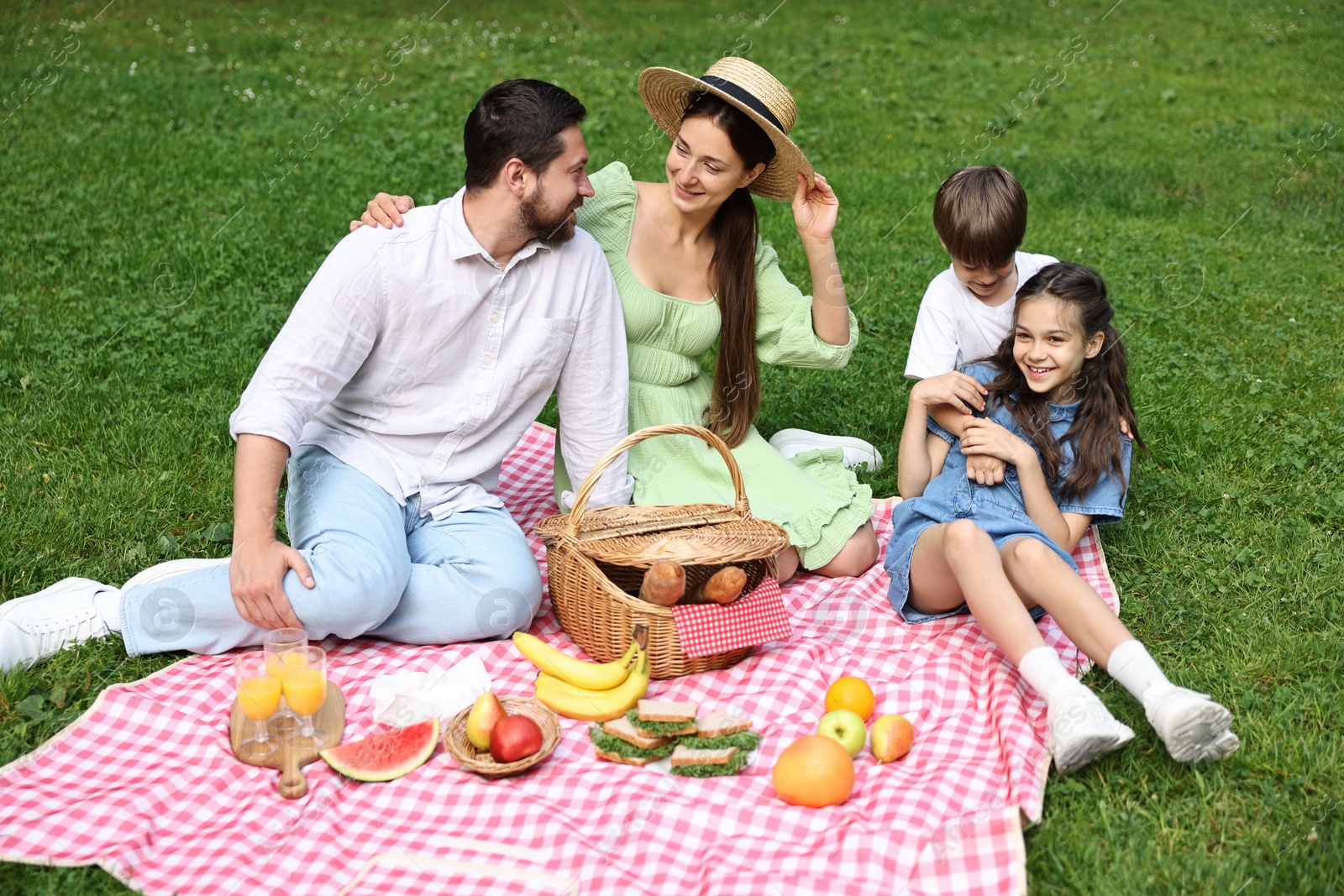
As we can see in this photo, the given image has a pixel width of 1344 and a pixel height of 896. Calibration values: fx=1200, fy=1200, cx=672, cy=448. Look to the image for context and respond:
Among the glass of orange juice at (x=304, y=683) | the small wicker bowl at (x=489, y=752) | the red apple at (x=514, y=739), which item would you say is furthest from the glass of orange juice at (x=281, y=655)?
the red apple at (x=514, y=739)

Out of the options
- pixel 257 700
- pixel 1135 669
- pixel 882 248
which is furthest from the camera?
pixel 882 248

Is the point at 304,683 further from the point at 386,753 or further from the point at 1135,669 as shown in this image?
the point at 1135,669

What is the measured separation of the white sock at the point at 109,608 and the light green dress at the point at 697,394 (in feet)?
4.94

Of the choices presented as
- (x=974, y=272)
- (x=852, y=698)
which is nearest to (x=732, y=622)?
(x=852, y=698)

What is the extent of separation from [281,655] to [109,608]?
2.86 feet

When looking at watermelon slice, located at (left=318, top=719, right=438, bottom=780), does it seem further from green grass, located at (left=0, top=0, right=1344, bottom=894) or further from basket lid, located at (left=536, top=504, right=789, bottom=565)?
basket lid, located at (left=536, top=504, right=789, bottom=565)

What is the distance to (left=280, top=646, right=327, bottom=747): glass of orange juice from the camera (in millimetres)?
2926

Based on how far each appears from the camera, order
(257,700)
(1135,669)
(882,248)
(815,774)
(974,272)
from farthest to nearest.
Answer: (882,248)
(974,272)
(1135,669)
(257,700)
(815,774)

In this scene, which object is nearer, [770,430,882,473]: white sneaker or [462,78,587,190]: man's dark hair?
[462,78,587,190]: man's dark hair

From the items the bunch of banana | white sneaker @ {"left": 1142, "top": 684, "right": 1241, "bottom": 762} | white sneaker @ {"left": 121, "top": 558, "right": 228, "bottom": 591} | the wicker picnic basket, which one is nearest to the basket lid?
the wicker picnic basket

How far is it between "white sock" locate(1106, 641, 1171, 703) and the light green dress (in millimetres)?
1259

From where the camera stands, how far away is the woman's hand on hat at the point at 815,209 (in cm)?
414

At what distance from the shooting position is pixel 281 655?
116 inches

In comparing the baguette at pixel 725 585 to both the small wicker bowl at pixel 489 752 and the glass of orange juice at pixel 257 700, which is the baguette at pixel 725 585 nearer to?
the small wicker bowl at pixel 489 752
